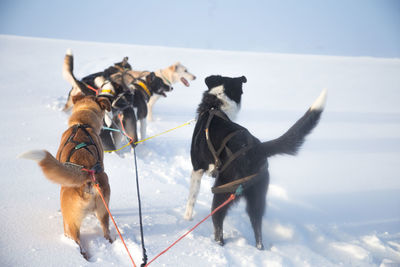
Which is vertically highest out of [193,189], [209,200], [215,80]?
[215,80]

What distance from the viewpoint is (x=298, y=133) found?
2.21 m

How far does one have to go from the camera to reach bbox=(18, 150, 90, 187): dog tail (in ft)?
4.91

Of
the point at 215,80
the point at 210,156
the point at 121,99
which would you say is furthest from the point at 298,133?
the point at 121,99

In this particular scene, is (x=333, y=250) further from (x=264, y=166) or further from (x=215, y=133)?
(x=215, y=133)

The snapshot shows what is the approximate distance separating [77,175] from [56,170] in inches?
6.9

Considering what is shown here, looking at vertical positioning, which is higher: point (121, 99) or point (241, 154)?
point (241, 154)

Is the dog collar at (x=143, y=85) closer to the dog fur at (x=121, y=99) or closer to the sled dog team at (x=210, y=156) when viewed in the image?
the dog fur at (x=121, y=99)

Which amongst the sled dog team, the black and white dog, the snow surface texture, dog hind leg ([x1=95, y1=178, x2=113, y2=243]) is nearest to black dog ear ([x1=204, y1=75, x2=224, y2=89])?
the sled dog team

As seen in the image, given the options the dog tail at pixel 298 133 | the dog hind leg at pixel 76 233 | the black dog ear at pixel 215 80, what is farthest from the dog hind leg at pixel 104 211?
the black dog ear at pixel 215 80

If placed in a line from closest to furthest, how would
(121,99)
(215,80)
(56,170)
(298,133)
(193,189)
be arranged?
(56,170) → (298,133) → (193,189) → (215,80) → (121,99)

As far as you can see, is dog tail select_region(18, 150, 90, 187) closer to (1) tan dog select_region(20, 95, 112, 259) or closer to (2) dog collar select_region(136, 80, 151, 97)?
(1) tan dog select_region(20, 95, 112, 259)

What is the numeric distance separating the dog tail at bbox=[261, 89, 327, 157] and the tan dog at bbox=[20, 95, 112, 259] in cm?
147

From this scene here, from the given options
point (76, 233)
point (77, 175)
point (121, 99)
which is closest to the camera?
point (77, 175)

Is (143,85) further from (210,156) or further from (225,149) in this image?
(225,149)
